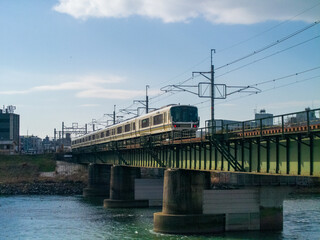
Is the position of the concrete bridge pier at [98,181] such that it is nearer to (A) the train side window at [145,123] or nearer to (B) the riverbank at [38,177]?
(B) the riverbank at [38,177]

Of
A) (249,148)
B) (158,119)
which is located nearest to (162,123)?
(158,119)

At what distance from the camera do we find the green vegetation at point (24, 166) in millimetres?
112738

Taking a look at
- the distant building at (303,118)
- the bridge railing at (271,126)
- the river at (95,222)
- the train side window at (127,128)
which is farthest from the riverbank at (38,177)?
the distant building at (303,118)

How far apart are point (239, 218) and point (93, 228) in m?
14.6

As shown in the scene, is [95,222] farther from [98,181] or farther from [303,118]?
[98,181]

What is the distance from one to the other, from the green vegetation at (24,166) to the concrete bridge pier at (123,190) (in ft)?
139

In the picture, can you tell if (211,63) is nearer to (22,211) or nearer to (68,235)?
(68,235)

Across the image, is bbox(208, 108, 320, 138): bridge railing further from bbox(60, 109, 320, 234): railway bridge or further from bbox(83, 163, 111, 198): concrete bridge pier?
bbox(83, 163, 111, 198): concrete bridge pier

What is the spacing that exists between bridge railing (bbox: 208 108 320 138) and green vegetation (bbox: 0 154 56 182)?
258 ft

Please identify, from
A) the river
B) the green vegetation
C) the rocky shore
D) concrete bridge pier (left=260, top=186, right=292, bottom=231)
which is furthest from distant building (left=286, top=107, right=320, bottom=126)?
the green vegetation

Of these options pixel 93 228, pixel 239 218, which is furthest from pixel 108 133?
pixel 239 218

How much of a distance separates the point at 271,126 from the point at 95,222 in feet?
93.5

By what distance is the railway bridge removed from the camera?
1212 inches

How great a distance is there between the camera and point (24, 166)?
119500 millimetres
